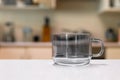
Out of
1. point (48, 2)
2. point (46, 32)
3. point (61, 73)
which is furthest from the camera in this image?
point (46, 32)

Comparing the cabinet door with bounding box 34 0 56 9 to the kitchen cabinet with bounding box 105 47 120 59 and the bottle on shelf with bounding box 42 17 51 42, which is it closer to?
the bottle on shelf with bounding box 42 17 51 42

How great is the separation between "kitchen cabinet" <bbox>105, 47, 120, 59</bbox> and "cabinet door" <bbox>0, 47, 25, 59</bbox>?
86cm

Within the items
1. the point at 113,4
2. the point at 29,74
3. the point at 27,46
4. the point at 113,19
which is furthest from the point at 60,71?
the point at 113,19

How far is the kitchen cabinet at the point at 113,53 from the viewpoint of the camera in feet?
7.57

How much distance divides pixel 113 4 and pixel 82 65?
1885 mm

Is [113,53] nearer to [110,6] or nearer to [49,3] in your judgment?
[110,6]

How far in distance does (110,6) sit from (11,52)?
117 centimetres

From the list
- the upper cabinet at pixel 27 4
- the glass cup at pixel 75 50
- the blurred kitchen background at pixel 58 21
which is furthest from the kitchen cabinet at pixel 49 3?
the glass cup at pixel 75 50

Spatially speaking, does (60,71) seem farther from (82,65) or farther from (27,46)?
(27,46)

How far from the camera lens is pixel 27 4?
2.53 metres

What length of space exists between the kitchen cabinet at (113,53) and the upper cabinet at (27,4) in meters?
0.76

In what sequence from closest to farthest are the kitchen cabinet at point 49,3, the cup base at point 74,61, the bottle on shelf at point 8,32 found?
the cup base at point 74,61 → the kitchen cabinet at point 49,3 → the bottle on shelf at point 8,32

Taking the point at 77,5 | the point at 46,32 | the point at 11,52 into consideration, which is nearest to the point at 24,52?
the point at 11,52

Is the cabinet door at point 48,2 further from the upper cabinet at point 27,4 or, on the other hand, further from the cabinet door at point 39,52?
the cabinet door at point 39,52
